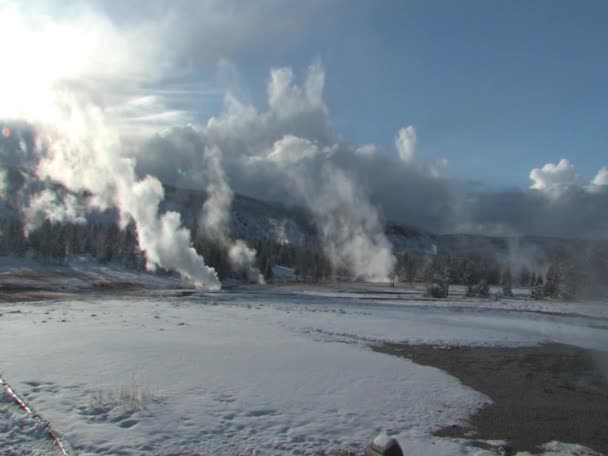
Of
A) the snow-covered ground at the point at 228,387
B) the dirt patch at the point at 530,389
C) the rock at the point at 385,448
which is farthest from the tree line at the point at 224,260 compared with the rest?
the rock at the point at 385,448

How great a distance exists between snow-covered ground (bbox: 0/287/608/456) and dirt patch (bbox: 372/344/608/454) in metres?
0.89

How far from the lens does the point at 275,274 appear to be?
164375 millimetres

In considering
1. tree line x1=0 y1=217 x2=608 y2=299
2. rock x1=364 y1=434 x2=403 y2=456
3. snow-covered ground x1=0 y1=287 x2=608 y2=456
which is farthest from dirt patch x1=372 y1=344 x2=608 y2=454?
tree line x1=0 y1=217 x2=608 y2=299

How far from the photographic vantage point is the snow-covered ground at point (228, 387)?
1187 cm

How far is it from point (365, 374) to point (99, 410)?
1007 centimetres

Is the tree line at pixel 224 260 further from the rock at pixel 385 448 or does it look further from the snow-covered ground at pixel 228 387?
the rock at pixel 385 448

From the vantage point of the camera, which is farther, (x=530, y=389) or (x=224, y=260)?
(x=224, y=260)

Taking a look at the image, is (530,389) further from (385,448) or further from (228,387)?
(385,448)

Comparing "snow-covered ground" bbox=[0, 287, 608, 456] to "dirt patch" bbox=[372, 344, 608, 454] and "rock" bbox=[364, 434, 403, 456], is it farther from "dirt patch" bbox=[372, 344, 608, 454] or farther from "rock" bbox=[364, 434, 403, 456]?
"rock" bbox=[364, 434, 403, 456]

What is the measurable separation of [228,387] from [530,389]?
11.5m

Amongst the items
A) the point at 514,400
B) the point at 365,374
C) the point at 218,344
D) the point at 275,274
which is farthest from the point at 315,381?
the point at 275,274

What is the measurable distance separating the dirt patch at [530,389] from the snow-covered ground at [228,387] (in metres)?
0.89

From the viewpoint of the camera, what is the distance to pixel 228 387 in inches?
647

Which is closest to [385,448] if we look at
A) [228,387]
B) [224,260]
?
[228,387]
